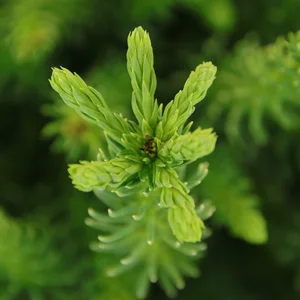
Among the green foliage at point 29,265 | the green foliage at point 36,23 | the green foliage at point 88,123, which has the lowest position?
the green foliage at point 29,265

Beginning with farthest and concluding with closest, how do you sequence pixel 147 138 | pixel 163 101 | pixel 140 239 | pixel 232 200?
pixel 163 101, pixel 232 200, pixel 140 239, pixel 147 138

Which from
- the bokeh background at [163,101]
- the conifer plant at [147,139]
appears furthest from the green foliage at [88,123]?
the conifer plant at [147,139]

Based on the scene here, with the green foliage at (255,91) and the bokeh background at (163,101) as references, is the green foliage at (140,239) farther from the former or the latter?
the green foliage at (255,91)

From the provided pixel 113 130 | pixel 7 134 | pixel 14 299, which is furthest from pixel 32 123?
pixel 113 130

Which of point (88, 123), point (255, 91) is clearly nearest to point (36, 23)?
point (88, 123)

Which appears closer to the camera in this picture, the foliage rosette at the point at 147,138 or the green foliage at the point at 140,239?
the foliage rosette at the point at 147,138

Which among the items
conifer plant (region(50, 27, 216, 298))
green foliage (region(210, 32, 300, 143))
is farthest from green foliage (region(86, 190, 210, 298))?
green foliage (region(210, 32, 300, 143))

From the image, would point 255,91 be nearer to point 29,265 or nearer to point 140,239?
Answer: point 140,239
